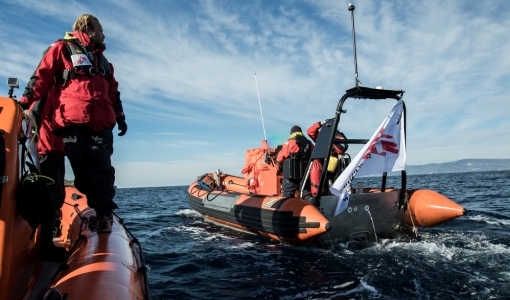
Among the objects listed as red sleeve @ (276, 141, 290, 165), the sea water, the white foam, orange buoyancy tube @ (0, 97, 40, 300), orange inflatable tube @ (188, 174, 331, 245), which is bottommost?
the sea water

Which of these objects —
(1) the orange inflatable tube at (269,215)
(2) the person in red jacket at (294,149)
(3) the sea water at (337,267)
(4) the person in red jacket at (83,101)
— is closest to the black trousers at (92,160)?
(4) the person in red jacket at (83,101)

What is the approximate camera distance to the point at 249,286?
13.8 ft

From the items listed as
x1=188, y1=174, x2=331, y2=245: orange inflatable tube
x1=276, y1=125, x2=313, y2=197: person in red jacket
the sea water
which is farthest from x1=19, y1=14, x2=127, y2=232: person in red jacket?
x1=276, y1=125, x2=313, y2=197: person in red jacket

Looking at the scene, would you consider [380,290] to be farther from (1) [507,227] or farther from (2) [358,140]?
(1) [507,227]

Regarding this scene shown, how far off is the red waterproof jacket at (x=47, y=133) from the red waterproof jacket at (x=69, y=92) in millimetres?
138

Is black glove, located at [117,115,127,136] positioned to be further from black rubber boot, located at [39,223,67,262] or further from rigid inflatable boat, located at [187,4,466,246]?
rigid inflatable boat, located at [187,4,466,246]

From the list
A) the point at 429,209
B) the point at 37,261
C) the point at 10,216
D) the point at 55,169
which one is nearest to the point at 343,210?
the point at 429,209

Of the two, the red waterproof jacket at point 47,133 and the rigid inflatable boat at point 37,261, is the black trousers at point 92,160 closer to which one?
the red waterproof jacket at point 47,133

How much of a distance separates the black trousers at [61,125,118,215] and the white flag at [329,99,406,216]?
10.4 feet

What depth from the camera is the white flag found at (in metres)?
5.33

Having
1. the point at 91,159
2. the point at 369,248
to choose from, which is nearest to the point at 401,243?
the point at 369,248

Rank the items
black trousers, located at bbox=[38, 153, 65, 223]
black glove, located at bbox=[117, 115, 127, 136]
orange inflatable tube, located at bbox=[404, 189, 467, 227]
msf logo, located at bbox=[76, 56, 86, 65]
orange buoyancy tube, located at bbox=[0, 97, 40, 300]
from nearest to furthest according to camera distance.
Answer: orange buoyancy tube, located at bbox=[0, 97, 40, 300] < msf logo, located at bbox=[76, 56, 86, 65] < black trousers, located at bbox=[38, 153, 65, 223] < black glove, located at bbox=[117, 115, 127, 136] < orange inflatable tube, located at bbox=[404, 189, 467, 227]

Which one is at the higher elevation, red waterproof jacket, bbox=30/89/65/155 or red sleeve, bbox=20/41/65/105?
red sleeve, bbox=20/41/65/105

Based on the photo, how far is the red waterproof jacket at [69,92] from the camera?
9.87 ft
